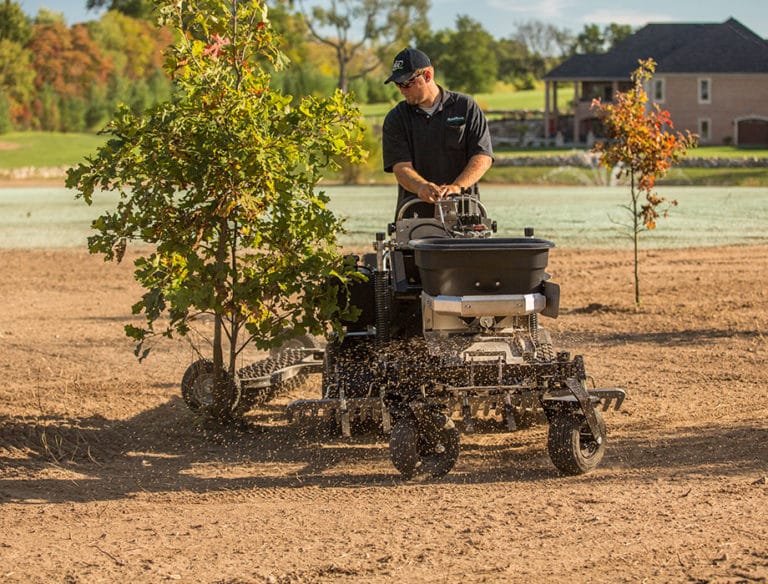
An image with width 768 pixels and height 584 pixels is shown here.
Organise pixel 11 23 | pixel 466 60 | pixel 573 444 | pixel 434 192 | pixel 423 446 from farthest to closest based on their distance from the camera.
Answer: pixel 466 60, pixel 11 23, pixel 434 192, pixel 423 446, pixel 573 444

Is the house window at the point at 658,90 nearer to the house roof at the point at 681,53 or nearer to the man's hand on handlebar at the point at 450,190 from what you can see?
the house roof at the point at 681,53

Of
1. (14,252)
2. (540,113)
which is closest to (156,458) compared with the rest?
(14,252)

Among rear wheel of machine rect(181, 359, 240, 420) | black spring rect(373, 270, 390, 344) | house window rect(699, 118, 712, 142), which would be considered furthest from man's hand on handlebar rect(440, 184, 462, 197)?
house window rect(699, 118, 712, 142)

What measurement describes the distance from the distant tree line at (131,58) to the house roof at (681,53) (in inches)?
595

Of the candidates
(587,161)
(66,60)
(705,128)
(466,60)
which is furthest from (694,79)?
(66,60)

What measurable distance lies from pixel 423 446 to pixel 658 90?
75126 mm

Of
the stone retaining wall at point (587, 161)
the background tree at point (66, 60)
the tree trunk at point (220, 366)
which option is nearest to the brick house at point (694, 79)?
the stone retaining wall at point (587, 161)

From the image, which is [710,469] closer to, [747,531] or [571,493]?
[571,493]

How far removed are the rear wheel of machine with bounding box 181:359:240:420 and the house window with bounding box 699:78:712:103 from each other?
71.1 metres

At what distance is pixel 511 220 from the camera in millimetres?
31531

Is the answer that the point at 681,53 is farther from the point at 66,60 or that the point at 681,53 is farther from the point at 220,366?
the point at 220,366

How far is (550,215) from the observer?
33.7m

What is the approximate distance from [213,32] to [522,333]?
3300mm

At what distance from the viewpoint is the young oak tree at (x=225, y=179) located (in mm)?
9094
